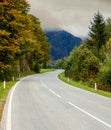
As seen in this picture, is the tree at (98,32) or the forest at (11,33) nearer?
the forest at (11,33)

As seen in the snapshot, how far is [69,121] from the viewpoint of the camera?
13.6m

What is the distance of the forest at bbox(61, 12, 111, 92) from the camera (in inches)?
1750

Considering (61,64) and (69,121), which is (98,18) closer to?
(69,121)

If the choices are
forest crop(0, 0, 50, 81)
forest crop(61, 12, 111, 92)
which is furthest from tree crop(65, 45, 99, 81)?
forest crop(0, 0, 50, 81)

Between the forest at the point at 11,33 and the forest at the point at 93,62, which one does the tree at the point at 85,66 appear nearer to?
the forest at the point at 93,62

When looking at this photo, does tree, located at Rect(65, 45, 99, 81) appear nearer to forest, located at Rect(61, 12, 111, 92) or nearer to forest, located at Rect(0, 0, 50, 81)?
forest, located at Rect(61, 12, 111, 92)

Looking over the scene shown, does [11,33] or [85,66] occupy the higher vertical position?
[11,33]

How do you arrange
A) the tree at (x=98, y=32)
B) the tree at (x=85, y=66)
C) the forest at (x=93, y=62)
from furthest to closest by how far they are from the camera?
1. the tree at (x=98, y=32)
2. the tree at (x=85, y=66)
3. the forest at (x=93, y=62)

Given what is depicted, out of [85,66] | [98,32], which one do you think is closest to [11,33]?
[85,66]

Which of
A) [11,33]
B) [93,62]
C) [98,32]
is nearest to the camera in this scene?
[11,33]

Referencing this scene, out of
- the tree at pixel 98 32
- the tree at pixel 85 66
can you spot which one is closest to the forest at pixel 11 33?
the tree at pixel 85 66

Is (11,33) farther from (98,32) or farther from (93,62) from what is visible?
(98,32)

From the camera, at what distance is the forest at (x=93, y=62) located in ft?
146

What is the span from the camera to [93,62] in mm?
54688
